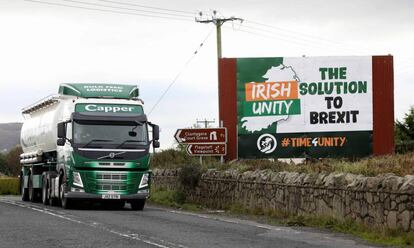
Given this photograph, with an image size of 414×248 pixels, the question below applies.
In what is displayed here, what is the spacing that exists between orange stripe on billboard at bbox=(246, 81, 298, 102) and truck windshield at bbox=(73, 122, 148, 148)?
30.0ft

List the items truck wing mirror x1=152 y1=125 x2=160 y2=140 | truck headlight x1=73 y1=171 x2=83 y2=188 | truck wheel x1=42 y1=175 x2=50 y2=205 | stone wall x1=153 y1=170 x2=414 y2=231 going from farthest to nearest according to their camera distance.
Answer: truck wheel x1=42 y1=175 x2=50 y2=205 → truck wing mirror x1=152 y1=125 x2=160 y2=140 → truck headlight x1=73 y1=171 x2=83 y2=188 → stone wall x1=153 y1=170 x2=414 y2=231

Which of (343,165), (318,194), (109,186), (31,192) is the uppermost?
(343,165)

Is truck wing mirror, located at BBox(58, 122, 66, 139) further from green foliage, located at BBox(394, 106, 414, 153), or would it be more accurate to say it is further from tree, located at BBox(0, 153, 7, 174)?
tree, located at BBox(0, 153, 7, 174)

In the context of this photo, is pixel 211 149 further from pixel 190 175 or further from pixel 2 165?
pixel 2 165

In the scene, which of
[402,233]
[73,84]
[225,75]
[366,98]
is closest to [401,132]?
[366,98]

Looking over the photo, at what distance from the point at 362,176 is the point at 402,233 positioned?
10.3ft

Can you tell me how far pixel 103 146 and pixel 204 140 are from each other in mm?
7020

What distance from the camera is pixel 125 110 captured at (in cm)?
2491

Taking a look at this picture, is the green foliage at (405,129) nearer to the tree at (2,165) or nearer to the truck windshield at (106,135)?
the truck windshield at (106,135)

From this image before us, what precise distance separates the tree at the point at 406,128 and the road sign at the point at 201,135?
19.2 meters

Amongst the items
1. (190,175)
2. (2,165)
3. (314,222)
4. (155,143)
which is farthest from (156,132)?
(2,165)

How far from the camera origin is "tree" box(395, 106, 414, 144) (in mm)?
47031

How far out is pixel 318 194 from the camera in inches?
818

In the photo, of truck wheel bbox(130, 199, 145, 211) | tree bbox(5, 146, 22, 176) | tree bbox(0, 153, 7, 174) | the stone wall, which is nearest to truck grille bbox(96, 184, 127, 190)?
truck wheel bbox(130, 199, 145, 211)
